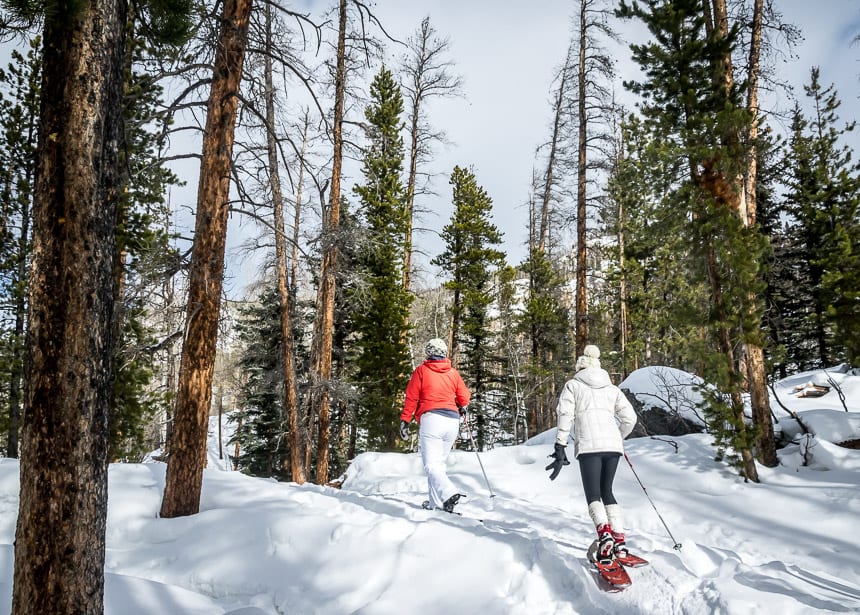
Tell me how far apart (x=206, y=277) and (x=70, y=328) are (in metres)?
3.11

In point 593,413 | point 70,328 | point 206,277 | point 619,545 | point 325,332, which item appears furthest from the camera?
point 325,332

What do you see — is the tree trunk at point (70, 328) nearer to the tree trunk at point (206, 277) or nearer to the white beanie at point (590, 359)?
the tree trunk at point (206, 277)

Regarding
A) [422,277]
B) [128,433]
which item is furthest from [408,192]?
[128,433]

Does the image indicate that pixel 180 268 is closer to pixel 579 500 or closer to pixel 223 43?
pixel 223 43

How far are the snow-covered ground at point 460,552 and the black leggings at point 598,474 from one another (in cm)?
59

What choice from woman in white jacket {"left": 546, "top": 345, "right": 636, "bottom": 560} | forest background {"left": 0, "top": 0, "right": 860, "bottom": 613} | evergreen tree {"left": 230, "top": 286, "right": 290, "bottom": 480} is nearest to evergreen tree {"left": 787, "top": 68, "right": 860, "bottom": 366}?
forest background {"left": 0, "top": 0, "right": 860, "bottom": 613}

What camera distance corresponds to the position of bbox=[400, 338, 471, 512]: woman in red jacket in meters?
5.84

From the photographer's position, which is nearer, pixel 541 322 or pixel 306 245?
pixel 306 245

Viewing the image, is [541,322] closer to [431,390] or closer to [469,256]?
[469,256]

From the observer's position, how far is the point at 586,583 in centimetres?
363

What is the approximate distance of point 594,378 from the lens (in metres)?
4.60

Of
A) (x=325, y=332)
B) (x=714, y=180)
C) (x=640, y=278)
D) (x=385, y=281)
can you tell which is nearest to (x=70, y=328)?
(x=714, y=180)

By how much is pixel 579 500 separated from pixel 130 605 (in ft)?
22.5

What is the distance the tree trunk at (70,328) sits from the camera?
2.13 m
